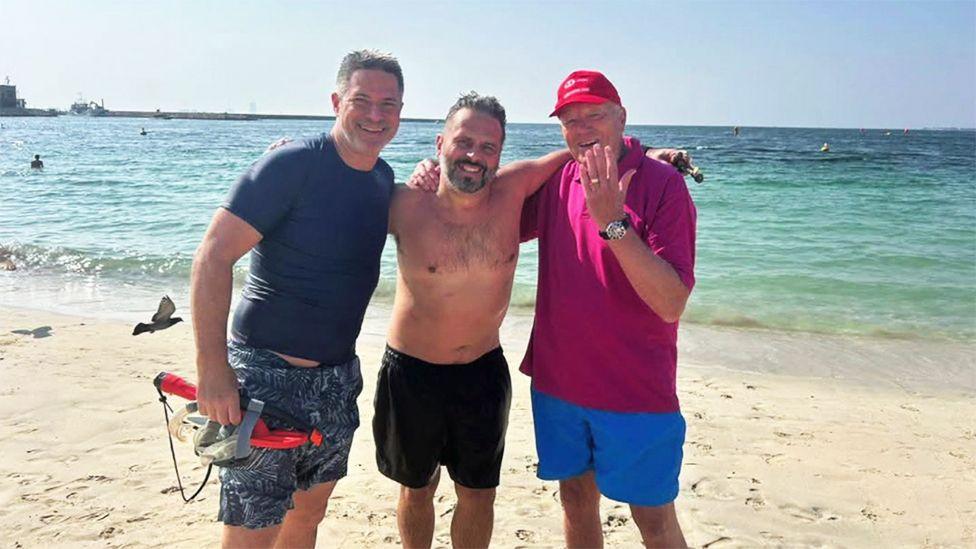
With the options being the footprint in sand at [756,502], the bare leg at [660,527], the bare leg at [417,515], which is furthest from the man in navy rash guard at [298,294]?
the footprint in sand at [756,502]

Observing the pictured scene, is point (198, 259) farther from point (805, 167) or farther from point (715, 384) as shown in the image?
point (805, 167)

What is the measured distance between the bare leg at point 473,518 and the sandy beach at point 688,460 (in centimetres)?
46

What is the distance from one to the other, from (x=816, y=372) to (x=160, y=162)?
33954 mm

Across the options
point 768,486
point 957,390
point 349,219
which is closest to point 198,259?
point 349,219

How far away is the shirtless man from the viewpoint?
3.35m

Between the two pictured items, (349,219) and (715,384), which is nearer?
(349,219)

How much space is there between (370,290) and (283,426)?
67 centimetres

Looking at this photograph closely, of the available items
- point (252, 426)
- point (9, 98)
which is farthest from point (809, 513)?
point (9, 98)

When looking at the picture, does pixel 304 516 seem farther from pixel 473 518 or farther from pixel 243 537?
pixel 473 518

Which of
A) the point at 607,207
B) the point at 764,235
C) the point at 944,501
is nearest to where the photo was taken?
the point at 607,207

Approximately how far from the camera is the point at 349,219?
2.90 metres

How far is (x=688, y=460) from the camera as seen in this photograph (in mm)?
5000

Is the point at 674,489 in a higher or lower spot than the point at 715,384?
higher

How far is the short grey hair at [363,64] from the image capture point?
9.73 feet
